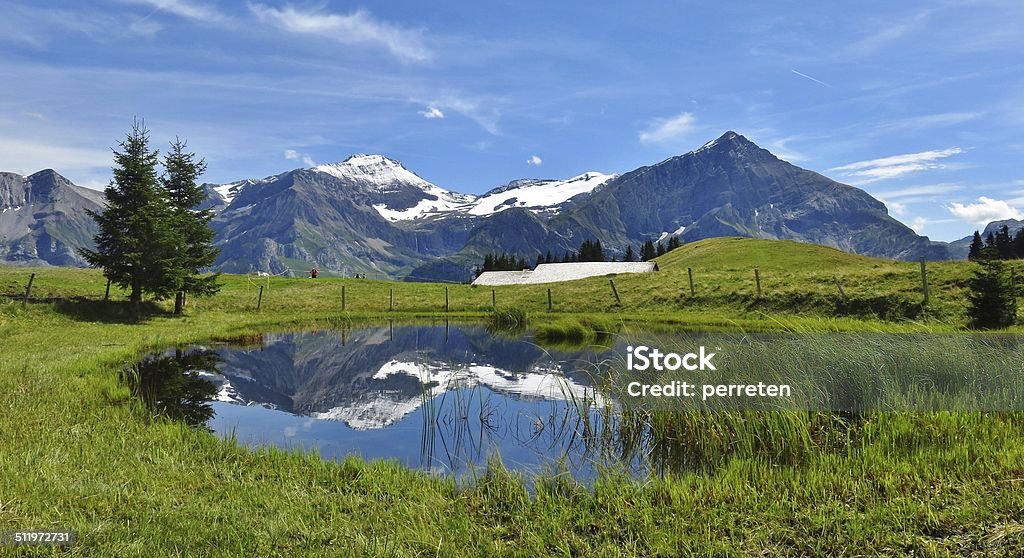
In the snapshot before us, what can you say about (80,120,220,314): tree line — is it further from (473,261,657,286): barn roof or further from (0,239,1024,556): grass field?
(473,261,657,286): barn roof

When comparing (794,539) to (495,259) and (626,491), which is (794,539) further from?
(495,259)

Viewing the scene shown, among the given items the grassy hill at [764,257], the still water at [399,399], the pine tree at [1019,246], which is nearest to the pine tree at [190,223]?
the still water at [399,399]

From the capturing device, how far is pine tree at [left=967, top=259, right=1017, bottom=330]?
2455cm

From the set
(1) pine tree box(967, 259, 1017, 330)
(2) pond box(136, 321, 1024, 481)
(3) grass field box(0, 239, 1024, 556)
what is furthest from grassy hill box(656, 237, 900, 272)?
(3) grass field box(0, 239, 1024, 556)

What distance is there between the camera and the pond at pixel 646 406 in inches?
409

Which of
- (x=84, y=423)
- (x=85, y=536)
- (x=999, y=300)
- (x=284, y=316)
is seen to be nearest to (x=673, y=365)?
(x=85, y=536)

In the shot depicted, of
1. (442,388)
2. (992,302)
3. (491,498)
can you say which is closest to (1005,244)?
(992,302)

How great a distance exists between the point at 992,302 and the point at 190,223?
50.6 meters

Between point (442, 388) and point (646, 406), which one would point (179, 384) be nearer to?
point (442, 388)

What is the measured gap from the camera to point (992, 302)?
2483 cm

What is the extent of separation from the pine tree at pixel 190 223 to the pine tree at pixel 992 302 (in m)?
47.6

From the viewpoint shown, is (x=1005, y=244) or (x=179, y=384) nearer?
(x=179, y=384)

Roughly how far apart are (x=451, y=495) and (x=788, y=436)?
609 cm

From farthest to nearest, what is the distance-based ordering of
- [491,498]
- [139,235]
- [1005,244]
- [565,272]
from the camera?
1. [1005,244]
2. [565,272]
3. [139,235]
4. [491,498]
